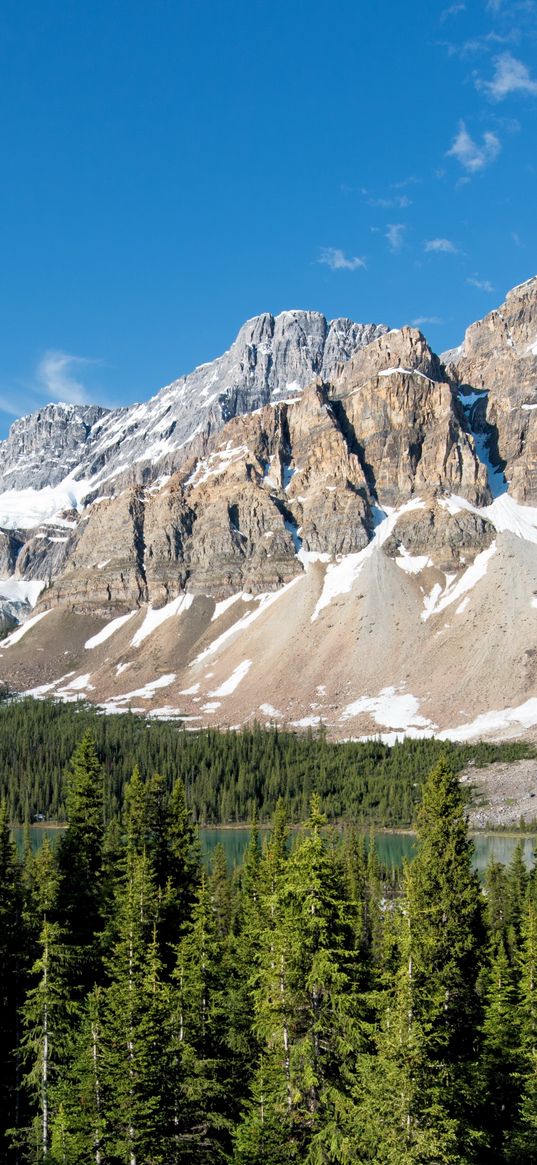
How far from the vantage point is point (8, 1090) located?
28219mm

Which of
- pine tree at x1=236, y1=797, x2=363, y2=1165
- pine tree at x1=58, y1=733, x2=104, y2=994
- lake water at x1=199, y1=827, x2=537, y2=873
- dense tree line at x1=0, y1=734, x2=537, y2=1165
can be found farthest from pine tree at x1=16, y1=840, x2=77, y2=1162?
lake water at x1=199, y1=827, x2=537, y2=873

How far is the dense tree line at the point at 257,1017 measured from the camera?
708 inches

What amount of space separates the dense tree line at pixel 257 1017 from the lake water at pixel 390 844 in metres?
62.8

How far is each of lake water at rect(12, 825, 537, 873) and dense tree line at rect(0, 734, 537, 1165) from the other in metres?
62.8

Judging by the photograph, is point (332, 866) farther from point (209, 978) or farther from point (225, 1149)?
point (225, 1149)

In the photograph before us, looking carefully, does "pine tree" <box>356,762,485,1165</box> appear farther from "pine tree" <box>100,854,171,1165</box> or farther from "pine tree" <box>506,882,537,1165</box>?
"pine tree" <box>100,854,171,1165</box>

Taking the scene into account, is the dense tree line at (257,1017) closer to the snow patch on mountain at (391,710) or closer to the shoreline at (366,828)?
the shoreline at (366,828)

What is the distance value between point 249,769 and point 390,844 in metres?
39.6

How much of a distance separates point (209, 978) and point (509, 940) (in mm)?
33701

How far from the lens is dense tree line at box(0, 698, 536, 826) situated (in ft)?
454

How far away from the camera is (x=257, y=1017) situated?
21359mm

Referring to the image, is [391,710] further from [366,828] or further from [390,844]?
[390,844]

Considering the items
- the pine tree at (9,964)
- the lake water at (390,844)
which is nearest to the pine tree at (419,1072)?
the pine tree at (9,964)

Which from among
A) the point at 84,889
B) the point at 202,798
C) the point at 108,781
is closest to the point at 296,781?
the point at 202,798
